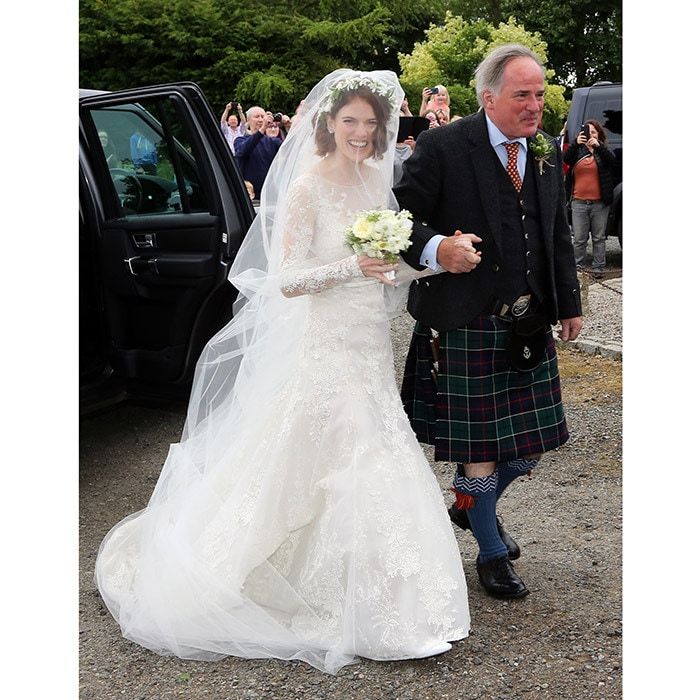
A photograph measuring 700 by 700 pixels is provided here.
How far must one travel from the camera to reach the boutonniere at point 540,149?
11.7ft

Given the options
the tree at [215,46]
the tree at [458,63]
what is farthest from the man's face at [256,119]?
the tree at [215,46]

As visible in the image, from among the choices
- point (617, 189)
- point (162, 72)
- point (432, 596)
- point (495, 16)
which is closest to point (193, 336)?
point (432, 596)

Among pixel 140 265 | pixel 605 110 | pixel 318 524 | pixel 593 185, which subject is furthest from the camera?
pixel 605 110

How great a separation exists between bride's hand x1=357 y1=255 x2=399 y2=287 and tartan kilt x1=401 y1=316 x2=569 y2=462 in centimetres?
41

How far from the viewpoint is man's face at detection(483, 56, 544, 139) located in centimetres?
344

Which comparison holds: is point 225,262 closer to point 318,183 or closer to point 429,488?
point 318,183

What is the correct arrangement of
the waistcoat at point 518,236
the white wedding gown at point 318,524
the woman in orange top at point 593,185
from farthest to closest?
1. the woman in orange top at point 593,185
2. the waistcoat at point 518,236
3. the white wedding gown at point 318,524

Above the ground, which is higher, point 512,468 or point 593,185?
point 593,185

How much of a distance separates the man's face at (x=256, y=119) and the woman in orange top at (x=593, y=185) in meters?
3.53

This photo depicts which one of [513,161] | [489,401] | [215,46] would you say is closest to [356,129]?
[513,161]

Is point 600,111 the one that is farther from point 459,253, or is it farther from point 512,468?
point 459,253

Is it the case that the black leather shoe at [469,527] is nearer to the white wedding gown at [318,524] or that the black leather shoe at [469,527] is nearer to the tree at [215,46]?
the white wedding gown at [318,524]

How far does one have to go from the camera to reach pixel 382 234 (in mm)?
3291

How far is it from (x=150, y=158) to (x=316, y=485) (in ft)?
8.29
